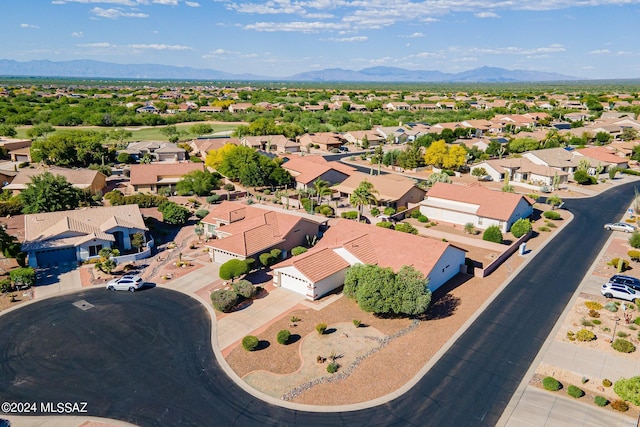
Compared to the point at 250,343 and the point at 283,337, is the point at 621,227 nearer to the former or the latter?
the point at 283,337

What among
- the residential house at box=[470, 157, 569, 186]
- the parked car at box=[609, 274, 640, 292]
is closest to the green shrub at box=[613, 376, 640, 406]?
the parked car at box=[609, 274, 640, 292]

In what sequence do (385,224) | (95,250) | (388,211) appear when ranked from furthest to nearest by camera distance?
(388,211) < (385,224) < (95,250)

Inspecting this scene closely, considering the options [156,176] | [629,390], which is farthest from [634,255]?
[156,176]

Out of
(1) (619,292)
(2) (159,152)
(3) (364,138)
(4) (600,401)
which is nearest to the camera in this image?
(4) (600,401)

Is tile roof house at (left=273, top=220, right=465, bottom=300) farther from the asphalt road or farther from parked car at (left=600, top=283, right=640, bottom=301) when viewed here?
parked car at (left=600, top=283, right=640, bottom=301)

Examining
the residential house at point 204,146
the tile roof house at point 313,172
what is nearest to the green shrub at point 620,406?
the tile roof house at point 313,172

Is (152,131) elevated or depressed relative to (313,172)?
elevated

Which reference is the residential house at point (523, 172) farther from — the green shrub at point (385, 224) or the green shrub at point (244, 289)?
the green shrub at point (244, 289)
